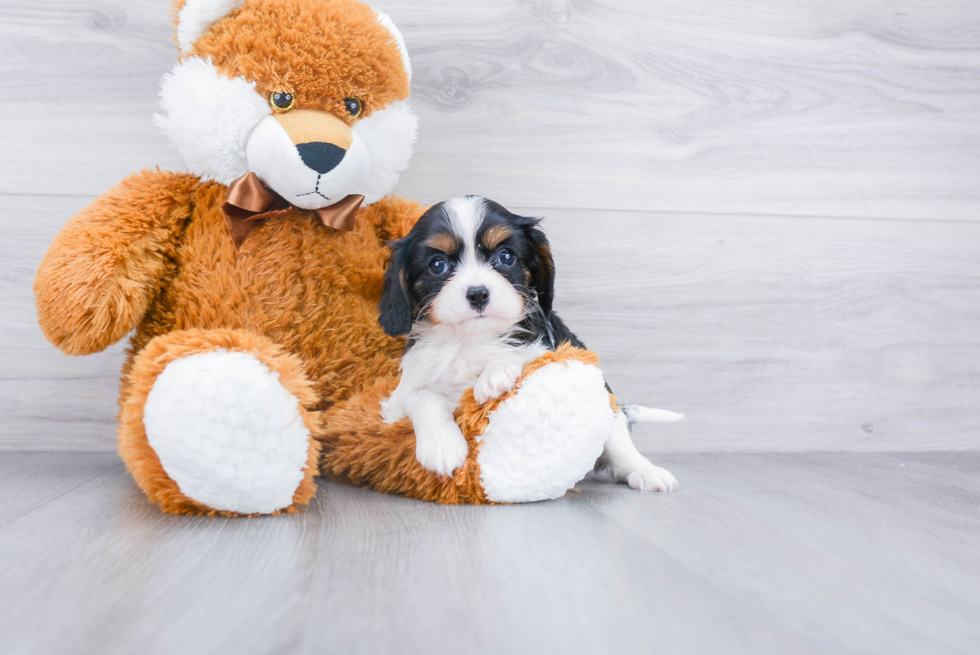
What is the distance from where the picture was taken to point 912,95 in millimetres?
1926

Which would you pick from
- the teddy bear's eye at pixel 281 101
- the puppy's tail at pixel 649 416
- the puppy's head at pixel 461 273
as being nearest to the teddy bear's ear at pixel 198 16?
the teddy bear's eye at pixel 281 101

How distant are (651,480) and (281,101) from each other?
3.46 ft

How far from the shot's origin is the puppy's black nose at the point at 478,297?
4.07ft

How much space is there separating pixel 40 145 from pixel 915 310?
7.81 ft

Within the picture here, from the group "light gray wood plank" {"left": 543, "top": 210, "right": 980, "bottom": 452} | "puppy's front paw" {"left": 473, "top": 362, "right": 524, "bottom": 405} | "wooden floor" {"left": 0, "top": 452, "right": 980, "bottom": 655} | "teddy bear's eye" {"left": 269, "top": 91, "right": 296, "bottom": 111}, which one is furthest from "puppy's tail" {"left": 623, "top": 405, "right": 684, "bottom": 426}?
"teddy bear's eye" {"left": 269, "top": 91, "right": 296, "bottom": 111}

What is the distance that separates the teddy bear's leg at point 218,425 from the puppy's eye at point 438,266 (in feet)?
1.14

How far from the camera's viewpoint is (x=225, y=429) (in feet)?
3.24

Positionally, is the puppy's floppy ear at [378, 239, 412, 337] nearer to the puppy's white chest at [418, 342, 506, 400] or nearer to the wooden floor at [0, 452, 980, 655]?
the puppy's white chest at [418, 342, 506, 400]

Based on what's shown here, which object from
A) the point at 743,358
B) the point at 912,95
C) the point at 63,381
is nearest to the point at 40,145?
the point at 63,381

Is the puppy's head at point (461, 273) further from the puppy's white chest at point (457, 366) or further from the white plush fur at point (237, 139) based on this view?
the white plush fur at point (237, 139)

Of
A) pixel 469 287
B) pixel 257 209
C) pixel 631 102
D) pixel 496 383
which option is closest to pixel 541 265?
pixel 469 287

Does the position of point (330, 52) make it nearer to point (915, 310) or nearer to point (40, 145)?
point (40, 145)

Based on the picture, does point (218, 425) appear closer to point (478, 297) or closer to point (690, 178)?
point (478, 297)

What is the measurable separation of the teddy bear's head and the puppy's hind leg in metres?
0.78
